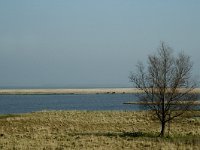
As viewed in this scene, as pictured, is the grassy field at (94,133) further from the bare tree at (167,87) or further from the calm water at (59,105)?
the calm water at (59,105)

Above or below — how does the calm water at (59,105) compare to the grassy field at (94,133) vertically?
below

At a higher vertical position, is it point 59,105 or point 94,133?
point 94,133

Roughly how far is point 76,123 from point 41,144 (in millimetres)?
16573

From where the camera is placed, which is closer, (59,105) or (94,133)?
(94,133)

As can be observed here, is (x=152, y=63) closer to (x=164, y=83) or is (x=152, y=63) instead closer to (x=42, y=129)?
(x=164, y=83)

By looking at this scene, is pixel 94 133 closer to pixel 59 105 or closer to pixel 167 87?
pixel 167 87

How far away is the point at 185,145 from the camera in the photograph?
24125 millimetres

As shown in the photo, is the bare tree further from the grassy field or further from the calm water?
the calm water

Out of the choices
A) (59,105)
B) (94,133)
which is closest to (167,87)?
(94,133)

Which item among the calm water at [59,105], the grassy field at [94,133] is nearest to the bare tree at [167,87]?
the grassy field at [94,133]

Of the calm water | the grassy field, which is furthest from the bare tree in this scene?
the calm water

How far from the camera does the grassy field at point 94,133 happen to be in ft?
81.4

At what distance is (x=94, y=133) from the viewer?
3319 cm

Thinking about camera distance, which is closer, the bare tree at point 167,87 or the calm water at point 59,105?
the bare tree at point 167,87
